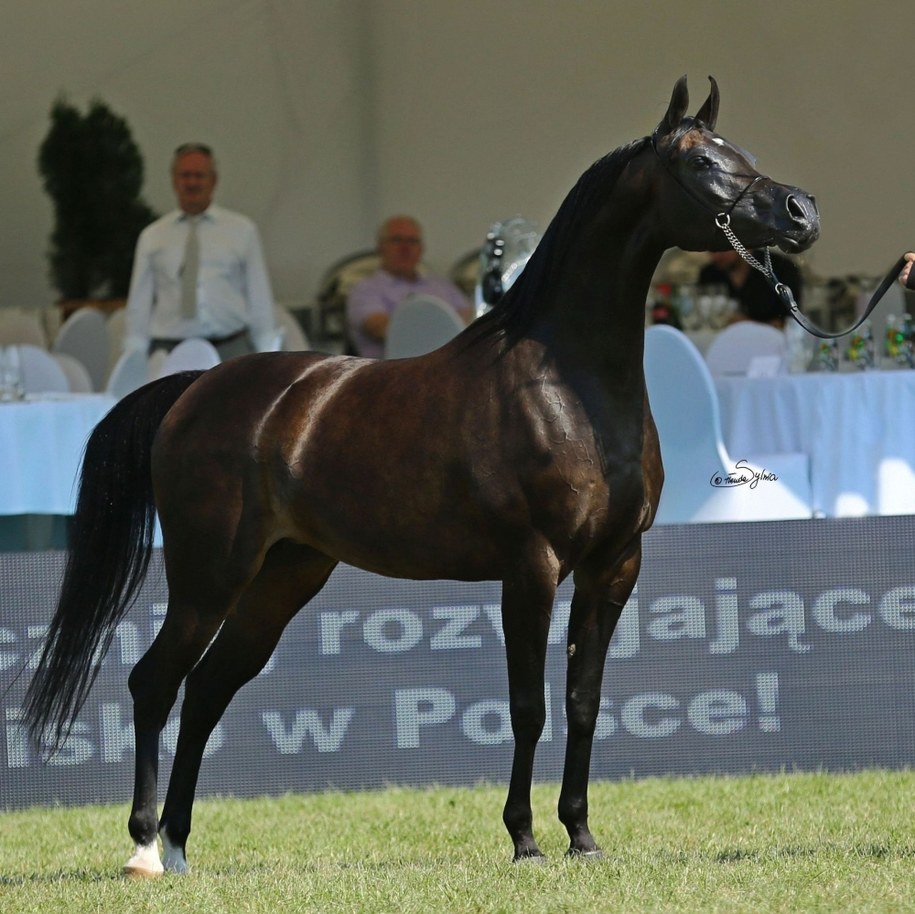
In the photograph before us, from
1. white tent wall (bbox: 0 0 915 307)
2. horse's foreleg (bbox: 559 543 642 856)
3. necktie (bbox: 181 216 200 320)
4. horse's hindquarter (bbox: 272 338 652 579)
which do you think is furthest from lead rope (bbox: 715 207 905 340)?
→ white tent wall (bbox: 0 0 915 307)

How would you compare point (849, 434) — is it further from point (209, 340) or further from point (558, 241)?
point (558, 241)

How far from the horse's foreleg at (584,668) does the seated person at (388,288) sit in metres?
6.05

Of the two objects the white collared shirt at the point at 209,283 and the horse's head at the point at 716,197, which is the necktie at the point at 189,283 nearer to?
the white collared shirt at the point at 209,283

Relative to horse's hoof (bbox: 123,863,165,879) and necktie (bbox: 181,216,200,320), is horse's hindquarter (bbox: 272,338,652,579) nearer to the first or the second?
horse's hoof (bbox: 123,863,165,879)

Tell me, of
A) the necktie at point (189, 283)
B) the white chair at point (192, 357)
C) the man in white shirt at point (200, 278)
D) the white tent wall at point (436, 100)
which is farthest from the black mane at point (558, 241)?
the white tent wall at point (436, 100)

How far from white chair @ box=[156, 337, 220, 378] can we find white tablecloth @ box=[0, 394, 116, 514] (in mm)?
549

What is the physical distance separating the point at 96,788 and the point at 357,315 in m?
5.34

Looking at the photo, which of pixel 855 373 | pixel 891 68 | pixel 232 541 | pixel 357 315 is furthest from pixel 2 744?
pixel 891 68

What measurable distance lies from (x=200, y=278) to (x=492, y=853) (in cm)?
534

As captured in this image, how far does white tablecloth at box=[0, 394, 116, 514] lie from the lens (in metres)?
7.68

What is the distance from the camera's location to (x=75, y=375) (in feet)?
35.0

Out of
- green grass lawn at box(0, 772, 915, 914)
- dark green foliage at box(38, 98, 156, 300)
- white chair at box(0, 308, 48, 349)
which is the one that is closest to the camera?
green grass lawn at box(0, 772, 915, 914)

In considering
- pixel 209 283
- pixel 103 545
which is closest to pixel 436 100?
pixel 209 283

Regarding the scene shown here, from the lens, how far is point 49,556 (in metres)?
5.68
